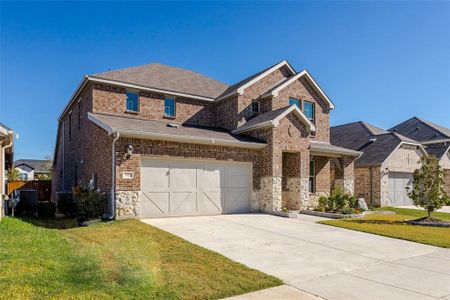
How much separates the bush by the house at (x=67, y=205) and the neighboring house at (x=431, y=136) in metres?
28.8

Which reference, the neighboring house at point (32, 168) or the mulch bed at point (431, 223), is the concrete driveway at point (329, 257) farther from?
the neighboring house at point (32, 168)

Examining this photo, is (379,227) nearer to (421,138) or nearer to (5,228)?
(5,228)

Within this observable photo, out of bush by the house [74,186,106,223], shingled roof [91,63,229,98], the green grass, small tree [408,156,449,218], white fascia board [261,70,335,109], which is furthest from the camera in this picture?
white fascia board [261,70,335,109]

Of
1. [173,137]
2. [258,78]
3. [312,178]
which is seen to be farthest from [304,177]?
[173,137]

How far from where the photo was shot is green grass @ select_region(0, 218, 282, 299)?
5.00 metres

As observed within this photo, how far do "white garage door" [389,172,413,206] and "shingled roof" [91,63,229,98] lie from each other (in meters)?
14.6

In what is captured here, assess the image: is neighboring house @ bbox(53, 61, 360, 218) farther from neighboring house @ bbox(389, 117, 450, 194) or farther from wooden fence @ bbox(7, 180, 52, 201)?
neighboring house @ bbox(389, 117, 450, 194)

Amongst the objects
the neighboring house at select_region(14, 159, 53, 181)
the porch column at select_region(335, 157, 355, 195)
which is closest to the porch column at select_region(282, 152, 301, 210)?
the porch column at select_region(335, 157, 355, 195)

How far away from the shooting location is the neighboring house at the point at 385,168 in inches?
918

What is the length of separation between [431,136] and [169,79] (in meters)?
28.0

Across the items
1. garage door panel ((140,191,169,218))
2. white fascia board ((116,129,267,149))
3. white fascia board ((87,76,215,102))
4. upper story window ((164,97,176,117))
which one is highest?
white fascia board ((87,76,215,102))

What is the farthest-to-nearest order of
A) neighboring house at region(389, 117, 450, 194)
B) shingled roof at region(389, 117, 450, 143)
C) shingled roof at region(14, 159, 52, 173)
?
1. shingled roof at region(14, 159, 52, 173)
2. shingled roof at region(389, 117, 450, 143)
3. neighboring house at region(389, 117, 450, 194)

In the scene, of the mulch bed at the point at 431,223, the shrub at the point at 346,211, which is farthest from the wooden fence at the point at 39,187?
the mulch bed at the point at 431,223

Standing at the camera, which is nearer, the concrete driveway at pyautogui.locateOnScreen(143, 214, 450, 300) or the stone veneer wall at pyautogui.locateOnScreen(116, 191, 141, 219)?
the concrete driveway at pyautogui.locateOnScreen(143, 214, 450, 300)
